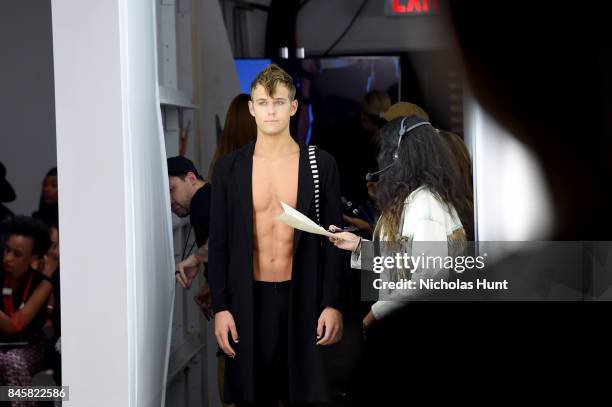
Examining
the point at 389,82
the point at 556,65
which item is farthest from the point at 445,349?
the point at 389,82

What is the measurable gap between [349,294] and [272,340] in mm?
624

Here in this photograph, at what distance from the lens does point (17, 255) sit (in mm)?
A: 3807

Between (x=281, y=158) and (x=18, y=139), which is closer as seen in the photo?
(x=281, y=158)

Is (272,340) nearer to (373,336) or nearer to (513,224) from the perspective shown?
(373,336)

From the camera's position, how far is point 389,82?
435 cm

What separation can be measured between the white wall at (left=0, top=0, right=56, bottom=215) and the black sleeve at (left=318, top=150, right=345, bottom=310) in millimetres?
1356

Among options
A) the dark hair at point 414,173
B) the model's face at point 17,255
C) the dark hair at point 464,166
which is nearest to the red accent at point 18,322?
the model's face at point 17,255

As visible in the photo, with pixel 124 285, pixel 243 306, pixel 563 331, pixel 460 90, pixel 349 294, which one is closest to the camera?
pixel 124 285

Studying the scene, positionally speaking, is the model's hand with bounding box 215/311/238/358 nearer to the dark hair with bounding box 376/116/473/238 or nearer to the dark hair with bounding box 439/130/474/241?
the dark hair with bounding box 376/116/473/238

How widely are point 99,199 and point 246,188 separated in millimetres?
528

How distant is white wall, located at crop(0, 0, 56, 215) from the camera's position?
3.79m

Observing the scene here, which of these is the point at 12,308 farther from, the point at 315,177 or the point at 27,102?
the point at 315,177

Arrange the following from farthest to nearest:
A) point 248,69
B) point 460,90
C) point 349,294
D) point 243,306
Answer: point 248,69 → point 460,90 → point 349,294 → point 243,306

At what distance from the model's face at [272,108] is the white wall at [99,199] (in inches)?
16.5
